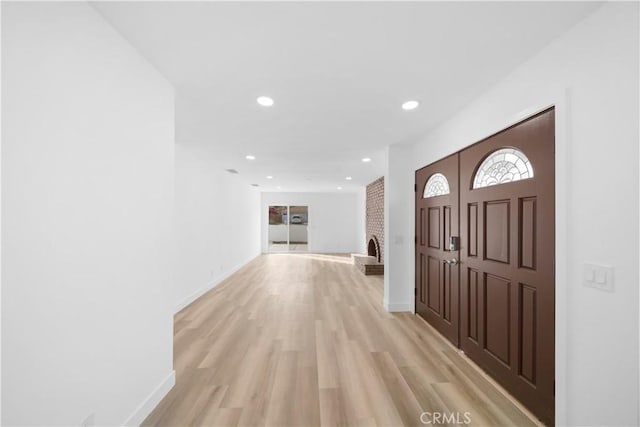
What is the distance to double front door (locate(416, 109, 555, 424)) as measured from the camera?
5.16ft

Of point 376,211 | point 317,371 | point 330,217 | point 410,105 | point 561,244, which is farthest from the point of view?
point 330,217

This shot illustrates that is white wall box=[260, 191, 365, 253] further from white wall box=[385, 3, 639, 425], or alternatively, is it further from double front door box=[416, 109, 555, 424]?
white wall box=[385, 3, 639, 425]

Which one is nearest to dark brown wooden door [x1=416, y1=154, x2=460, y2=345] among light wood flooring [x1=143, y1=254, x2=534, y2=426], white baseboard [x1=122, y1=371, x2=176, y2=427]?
light wood flooring [x1=143, y1=254, x2=534, y2=426]

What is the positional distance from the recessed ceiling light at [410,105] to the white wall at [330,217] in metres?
7.21

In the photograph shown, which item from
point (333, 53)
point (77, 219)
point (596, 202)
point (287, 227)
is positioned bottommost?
point (287, 227)

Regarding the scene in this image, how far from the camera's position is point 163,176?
1.81m

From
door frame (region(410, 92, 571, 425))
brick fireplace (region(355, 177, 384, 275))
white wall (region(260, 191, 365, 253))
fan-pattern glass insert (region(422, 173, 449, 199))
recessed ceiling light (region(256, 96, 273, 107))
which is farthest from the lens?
white wall (region(260, 191, 365, 253))

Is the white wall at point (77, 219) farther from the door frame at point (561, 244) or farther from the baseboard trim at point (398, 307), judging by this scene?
the baseboard trim at point (398, 307)

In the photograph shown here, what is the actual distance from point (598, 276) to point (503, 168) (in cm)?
95

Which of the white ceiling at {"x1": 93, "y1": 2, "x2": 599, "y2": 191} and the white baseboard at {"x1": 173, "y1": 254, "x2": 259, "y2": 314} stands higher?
the white ceiling at {"x1": 93, "y1": 2, "x2": 599, "y2": 191}

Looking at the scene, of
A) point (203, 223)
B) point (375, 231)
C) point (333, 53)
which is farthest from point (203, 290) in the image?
point (375, 231)

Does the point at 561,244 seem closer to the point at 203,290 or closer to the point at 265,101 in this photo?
the point at 265,101

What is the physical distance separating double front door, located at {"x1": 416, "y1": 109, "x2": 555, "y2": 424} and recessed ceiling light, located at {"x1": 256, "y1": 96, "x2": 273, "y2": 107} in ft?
6.22

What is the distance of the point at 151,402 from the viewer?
1682mm
